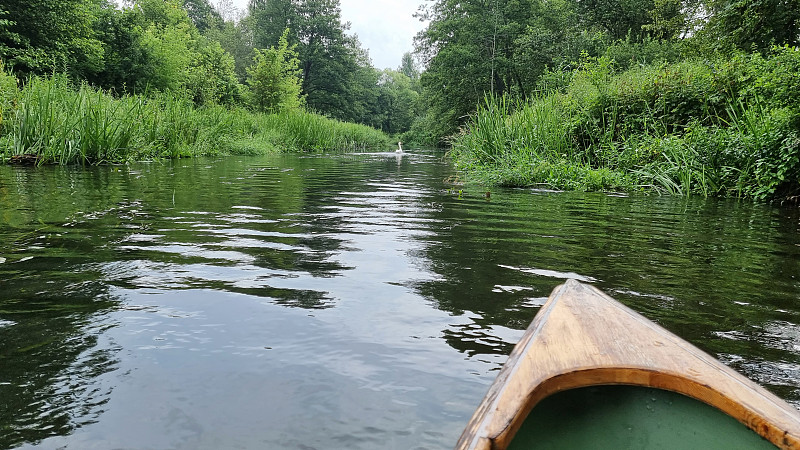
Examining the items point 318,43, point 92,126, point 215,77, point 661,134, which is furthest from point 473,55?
point 318,43

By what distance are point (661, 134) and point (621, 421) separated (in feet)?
29.5

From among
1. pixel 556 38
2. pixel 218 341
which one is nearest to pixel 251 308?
pixel 218 341

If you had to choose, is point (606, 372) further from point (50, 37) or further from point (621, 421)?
point (50, 37)

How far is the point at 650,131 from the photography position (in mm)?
9102

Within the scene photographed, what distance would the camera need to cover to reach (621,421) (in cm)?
106

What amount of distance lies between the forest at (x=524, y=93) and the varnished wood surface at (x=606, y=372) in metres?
6.51

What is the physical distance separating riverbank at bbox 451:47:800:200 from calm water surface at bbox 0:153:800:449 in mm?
2489

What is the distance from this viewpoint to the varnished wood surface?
86cm

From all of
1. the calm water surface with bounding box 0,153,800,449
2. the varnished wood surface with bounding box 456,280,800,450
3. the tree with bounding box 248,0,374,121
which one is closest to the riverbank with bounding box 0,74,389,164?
the calm water surface with bounding box 0,153,800,449

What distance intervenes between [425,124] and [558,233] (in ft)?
115

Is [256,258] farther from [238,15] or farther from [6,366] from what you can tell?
[238,15]

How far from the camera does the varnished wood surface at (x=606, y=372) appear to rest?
0.86 metres

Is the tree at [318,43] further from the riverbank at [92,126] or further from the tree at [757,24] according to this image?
the tree at [757,24]

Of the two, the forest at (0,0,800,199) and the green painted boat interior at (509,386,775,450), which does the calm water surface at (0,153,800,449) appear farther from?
the forest at (0,0,800,199)
